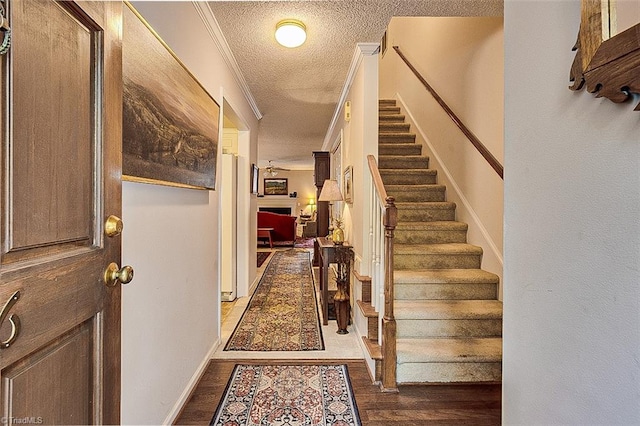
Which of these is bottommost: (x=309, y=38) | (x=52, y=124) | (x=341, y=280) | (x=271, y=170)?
(x=341, y=280)

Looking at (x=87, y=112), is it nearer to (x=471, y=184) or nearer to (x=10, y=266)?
(x=10, y=266)

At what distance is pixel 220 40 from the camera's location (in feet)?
7.95

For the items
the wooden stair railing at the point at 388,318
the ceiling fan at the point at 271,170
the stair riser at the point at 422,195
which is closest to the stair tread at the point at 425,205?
the stair riser at the point at 422,195

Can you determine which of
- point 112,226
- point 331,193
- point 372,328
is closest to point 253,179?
point 331,193

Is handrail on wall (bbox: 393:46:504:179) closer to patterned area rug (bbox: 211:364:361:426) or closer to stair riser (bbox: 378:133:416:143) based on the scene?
stair riser (bbox: 378:133:416:143)

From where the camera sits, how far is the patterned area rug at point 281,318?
104 inches

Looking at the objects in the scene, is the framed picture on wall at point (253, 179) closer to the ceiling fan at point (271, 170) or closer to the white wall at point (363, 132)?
the white wall at point (363, 132)

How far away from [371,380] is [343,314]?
81 centimetres

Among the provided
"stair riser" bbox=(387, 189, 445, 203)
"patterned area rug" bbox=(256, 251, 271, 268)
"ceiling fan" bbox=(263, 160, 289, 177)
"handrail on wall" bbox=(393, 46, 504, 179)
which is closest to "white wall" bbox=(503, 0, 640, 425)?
"handrail on wall" bbox=(393, 46, 504, 179)

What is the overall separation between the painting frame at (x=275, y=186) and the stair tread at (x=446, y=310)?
1063cm

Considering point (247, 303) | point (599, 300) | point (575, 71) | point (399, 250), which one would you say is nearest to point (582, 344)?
point (599, 300)

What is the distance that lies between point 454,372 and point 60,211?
2.21 meters

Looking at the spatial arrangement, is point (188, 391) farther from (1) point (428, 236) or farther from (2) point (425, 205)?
(2) point (425, 205)

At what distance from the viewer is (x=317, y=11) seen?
6.97 feet
